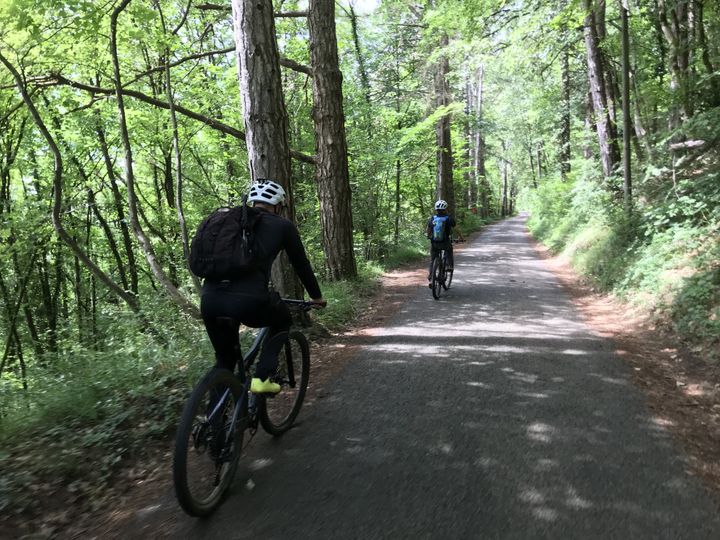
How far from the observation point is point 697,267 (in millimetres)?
7043

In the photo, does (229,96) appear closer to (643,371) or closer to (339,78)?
(339,78)

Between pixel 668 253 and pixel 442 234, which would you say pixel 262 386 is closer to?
pixel 442 234

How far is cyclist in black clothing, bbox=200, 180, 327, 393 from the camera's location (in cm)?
310

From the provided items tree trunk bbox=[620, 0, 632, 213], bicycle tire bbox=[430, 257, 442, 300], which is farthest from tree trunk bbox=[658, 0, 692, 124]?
Result: bicycle tire bbox=[430, 257, 442, 300]

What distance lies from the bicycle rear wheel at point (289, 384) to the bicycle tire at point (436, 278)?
5.57 metres

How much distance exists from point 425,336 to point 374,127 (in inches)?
413

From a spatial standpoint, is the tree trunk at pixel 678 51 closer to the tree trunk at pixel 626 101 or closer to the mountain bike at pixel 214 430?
the tree trunk at pixel 626 101

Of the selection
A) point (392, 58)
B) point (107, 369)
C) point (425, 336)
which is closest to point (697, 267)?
point (425, 336)

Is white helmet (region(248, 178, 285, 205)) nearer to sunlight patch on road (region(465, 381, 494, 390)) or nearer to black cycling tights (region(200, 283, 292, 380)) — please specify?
black cycling tights (region(200, 283, 292, 380))

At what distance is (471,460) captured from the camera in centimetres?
344

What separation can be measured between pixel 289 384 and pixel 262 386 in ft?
2.40

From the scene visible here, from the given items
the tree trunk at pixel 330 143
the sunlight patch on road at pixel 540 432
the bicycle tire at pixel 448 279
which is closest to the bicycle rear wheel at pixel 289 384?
the sunlight patch on road at pixel 540 432

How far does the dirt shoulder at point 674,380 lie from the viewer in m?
3.56

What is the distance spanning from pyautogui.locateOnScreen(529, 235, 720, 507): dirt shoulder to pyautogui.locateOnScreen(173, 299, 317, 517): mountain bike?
3.01 meters
